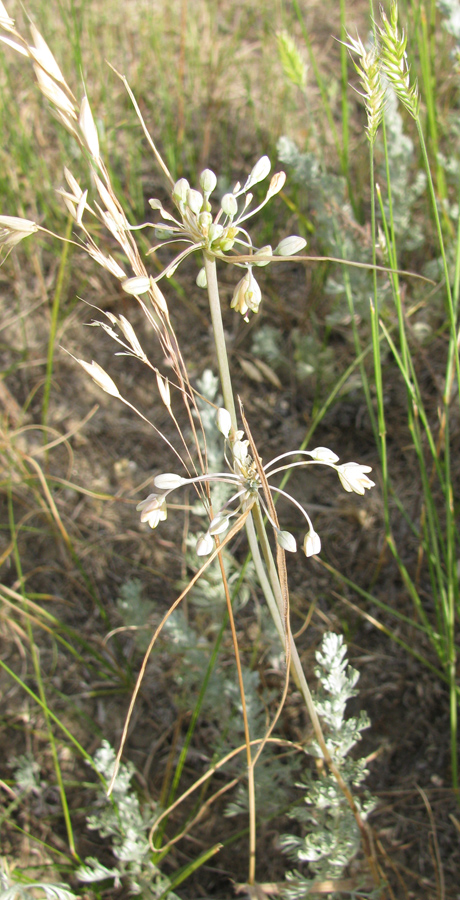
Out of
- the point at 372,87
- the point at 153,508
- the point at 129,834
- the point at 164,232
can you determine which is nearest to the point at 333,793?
the point at 129,834

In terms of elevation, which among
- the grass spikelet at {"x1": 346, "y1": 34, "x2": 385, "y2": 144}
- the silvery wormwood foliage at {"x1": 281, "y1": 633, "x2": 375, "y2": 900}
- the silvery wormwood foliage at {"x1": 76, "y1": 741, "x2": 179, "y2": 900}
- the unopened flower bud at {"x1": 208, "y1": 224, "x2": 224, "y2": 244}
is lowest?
the silvery wormwood foliage at {"x1": 76, "y1": 741, "x2": 179, "y2": 900}

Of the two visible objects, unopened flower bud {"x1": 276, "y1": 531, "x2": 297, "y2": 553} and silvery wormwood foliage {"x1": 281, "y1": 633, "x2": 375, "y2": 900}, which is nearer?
unopened flower bud {"x1": 276, "y1": 531, "x2": 297, "y2": 553}

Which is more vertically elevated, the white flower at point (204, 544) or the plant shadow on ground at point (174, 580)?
the white flower at point (204, 544)

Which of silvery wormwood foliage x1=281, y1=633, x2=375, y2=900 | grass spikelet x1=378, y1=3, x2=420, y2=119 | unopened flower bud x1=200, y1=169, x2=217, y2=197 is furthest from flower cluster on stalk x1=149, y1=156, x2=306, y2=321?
silvery wormwood foliage x1=281, y1=633, x2=375, y2=900

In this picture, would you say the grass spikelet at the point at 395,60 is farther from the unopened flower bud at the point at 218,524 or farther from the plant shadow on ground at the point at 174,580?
the plant shadow on ground at the point at 174,580

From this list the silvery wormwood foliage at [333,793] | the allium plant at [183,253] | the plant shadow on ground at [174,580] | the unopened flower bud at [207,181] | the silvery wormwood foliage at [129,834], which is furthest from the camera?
the plant shadow on ground at [174,580]

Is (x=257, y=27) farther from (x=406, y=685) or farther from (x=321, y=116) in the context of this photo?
(x=406, y=685)

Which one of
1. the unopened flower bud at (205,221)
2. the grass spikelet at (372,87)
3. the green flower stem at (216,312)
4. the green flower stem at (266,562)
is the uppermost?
the grass spikelet at (372,87)

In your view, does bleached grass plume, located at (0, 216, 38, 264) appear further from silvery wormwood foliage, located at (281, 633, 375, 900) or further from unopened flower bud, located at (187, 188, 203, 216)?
silvery wormwood foliage, located at (281, 633, 375, 900)

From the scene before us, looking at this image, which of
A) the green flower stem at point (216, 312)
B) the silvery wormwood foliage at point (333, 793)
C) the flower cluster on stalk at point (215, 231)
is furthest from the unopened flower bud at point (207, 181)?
the silvery wormwood foliage at point (333, 793)

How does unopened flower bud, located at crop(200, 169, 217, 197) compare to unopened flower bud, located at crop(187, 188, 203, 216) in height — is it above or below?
above
